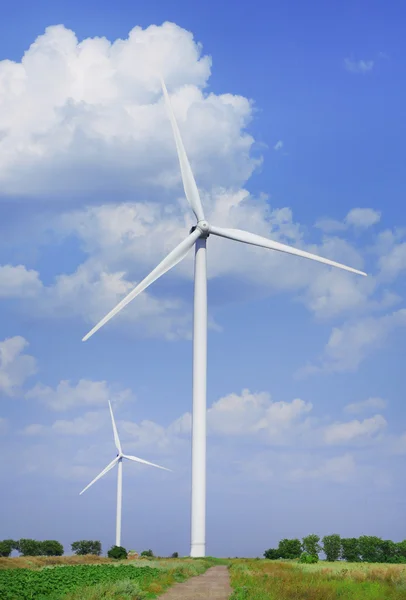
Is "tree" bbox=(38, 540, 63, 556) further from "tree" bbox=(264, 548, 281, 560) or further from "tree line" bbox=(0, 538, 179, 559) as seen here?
"tree" bbox=(264, 548, 281, 560)

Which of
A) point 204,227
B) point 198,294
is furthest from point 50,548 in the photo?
point 204,227

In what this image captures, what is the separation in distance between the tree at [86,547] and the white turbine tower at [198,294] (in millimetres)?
52233

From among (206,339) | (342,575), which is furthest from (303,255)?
(342,575)

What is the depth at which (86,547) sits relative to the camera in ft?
379

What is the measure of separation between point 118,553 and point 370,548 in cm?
4468

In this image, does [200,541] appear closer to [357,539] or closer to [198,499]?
[198,499]

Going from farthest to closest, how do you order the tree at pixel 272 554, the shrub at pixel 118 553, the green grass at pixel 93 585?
the tree at pixel 272 554
the shrub at pixel 118 553
the green grass at pixel 93 585

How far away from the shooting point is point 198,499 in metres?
68.4

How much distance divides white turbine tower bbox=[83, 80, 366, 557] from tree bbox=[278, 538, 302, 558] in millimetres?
35537

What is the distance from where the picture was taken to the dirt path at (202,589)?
1385 inches

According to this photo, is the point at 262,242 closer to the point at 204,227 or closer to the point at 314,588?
the point at 204,227

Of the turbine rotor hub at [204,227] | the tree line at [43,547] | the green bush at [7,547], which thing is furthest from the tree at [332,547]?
the turbine rotor hub at [204,227]

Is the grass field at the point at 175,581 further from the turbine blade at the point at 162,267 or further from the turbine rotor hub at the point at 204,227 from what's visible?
the turbine rotor hub at the point at 204,227

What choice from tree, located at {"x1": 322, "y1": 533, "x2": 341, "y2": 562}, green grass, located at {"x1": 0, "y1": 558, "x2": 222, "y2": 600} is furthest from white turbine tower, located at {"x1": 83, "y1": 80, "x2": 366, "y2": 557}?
tree, located at {"x1": 322, "y1": 533, "x2": 341, "y2": 562}
